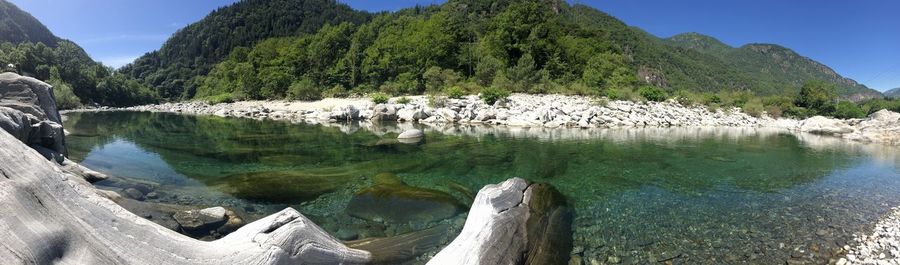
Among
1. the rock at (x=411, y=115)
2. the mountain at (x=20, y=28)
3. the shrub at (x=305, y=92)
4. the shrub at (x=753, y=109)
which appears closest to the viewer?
the rock at (x=411, y=115)

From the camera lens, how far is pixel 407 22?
78500 millimetres

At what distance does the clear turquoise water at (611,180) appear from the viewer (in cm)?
706

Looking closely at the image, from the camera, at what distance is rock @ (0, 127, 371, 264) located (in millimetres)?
3066

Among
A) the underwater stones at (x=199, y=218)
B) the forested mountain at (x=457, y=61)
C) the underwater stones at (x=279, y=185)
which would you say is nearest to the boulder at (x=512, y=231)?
the underwater stones at (x=199, y=218)

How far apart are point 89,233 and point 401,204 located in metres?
5.72

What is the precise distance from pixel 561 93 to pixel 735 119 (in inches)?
684

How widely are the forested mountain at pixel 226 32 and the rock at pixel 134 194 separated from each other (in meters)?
131

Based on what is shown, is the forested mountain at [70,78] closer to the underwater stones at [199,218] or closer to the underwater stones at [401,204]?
the underwater stones at [199,218]

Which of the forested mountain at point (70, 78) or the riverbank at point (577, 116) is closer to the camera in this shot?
the riverbank at point (577, 116)

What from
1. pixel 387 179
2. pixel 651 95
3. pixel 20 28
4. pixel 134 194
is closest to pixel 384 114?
pixel 387 179

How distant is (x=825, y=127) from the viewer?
33.7 metres

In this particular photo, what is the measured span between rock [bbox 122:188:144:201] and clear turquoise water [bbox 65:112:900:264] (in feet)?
1.94

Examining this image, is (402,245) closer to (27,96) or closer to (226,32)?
(27,96)

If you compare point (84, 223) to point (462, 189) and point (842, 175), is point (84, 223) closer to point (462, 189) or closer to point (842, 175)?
point (462, 189)
